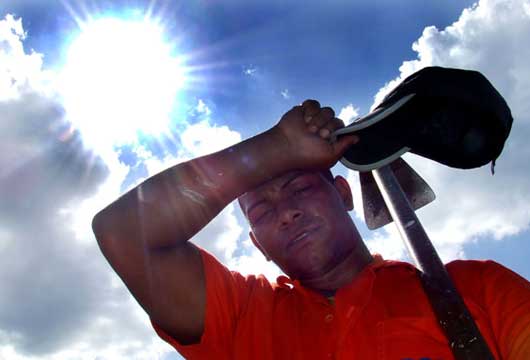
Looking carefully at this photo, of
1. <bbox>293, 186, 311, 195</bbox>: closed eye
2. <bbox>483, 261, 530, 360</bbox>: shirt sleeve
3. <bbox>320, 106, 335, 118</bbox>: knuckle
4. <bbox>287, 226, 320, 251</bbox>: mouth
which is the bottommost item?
<bbox>483, 261, 530, 360</bbox>: shirt sleeve

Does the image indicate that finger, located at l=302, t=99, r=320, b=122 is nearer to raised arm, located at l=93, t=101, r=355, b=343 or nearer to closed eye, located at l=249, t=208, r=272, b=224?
raised arm, located at l=93, t=101, r=355, b=343

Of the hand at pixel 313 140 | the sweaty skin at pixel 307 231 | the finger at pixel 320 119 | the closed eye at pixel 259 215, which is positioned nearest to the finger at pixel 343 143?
the hand at pixel 313 140

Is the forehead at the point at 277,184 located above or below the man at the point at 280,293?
above

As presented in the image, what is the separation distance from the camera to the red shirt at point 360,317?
2014 millimetres

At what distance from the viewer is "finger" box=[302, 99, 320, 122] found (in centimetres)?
246

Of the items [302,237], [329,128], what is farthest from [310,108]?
[302,237]

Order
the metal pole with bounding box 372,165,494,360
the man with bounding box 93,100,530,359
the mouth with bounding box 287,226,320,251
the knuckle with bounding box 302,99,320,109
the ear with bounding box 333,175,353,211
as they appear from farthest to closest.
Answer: the ear with bounding box 333,175,353,211 < the mouth with bounding box 287,226,320,251 < the knuckle with bounding box 302,99,320,109 < the man with bounding box 93,100,530,359 < the metal pole with bounding box 372,165,494,360

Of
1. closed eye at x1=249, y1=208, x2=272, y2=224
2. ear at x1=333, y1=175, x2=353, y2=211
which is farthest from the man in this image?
ear at x1=333, y1=175, x2=353, y2=211

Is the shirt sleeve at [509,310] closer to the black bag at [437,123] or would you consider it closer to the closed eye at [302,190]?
the black bag at [437,123]

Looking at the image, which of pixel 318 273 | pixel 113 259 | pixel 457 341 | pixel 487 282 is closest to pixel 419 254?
pixel 487 282

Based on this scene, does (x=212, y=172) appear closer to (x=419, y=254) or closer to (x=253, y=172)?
(x=253, y=172)

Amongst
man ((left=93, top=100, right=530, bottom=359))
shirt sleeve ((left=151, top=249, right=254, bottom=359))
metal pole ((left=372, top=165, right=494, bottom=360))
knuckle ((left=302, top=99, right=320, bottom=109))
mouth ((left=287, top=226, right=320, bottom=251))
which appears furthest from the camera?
mouth ((left=287, top=226, right=320, bottom=251))

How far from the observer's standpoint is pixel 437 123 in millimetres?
2293

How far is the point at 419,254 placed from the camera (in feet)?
7.52
